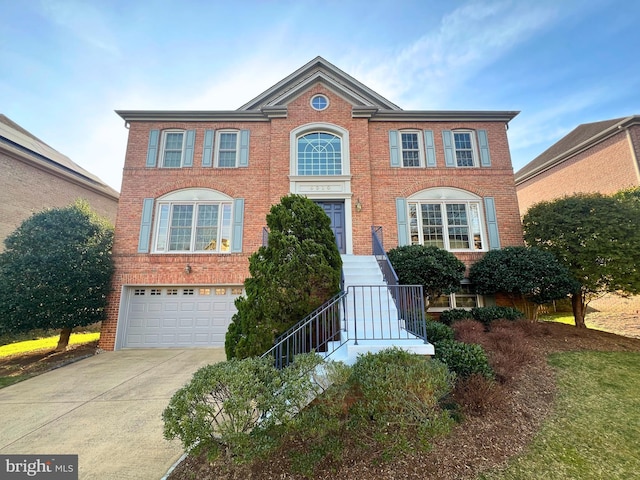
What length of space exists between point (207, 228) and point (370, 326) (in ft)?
23.0

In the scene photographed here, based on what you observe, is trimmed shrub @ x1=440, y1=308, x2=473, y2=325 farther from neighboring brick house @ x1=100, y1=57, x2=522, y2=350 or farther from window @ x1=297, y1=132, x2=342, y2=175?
window @ x1=297, y1=132, x2=342, y2=175

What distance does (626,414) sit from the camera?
3744 millimetres

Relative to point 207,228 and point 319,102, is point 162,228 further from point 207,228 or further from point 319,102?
point 319,102

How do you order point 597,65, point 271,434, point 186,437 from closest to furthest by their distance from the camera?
point 186,437, point 271,434, point 597,65

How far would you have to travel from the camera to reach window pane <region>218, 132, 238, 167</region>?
10.2 m

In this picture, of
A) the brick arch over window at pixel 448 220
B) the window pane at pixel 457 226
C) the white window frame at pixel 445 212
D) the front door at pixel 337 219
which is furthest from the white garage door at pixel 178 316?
the window pane at pixel 457 226

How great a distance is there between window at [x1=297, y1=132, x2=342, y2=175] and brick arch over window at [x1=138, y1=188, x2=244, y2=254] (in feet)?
8.77

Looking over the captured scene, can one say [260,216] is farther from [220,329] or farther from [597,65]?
[597,65]

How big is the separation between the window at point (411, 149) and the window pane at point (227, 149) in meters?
6.29

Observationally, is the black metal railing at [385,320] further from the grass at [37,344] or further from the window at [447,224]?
the grass at [37,344]

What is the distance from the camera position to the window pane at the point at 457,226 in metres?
9.53

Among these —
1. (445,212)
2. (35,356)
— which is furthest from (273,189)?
(35,356)

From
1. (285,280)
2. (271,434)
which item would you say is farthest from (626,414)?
(285,280)

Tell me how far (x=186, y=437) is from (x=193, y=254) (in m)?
7.46
